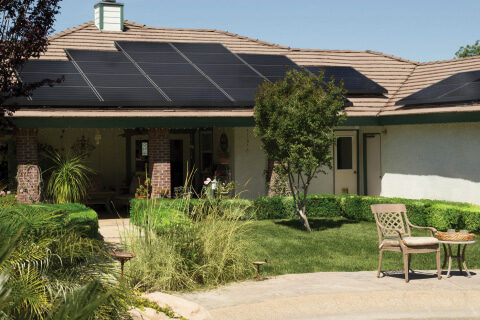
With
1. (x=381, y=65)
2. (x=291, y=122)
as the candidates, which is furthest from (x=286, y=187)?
(x=381, y=65)

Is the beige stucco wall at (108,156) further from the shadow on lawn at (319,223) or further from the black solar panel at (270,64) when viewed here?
the shadow on lawn at (319,223)

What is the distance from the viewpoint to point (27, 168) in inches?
701

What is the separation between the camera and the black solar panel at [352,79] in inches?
863

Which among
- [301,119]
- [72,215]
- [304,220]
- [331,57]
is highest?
[331,57]

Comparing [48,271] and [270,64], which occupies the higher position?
[270,64]

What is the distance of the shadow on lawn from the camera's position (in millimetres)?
17547

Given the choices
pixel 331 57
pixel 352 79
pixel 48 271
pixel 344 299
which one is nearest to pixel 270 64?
pixel 352 79

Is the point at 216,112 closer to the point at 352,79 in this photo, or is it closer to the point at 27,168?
the point at 27,168

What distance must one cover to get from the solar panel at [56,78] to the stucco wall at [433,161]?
9.64 meters

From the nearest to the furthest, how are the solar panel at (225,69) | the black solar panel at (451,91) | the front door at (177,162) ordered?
1. the black solar panel at (451,91)
2. the solar panel at (225,69)
3. the front door at (177,162)

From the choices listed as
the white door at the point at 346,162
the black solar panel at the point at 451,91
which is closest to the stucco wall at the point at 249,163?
the white door at the point at 346,162

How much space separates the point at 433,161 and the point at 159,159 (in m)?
8.13

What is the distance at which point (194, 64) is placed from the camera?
21.4m

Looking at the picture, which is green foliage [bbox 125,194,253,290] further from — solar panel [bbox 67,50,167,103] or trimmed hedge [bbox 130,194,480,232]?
solar panel [bbox 67,50,167,103]
